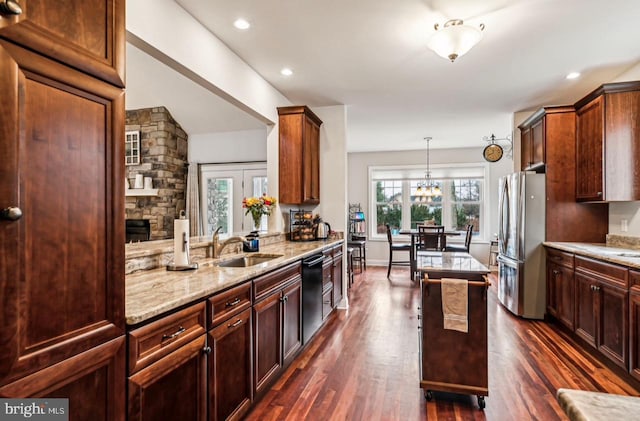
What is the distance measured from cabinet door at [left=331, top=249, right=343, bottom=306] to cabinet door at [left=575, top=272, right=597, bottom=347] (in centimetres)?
241

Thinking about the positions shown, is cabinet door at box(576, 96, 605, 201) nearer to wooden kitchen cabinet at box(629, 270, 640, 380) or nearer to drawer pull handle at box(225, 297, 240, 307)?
wooden kitchen cabinet at box(629, 270, 640, 380)

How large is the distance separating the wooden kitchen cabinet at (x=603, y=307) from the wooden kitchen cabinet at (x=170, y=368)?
115 inches

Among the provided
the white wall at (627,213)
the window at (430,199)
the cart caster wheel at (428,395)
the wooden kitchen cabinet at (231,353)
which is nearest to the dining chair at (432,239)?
the window at (430,199)

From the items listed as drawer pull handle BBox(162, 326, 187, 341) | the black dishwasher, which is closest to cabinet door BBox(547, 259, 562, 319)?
the black dishwasher

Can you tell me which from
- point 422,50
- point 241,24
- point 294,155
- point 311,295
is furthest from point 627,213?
point 241,24

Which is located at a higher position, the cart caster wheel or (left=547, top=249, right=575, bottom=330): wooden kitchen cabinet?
(left=547, top=249, right=575, bottom=330): wooden kitchen cabinet

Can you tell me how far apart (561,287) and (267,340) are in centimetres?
317

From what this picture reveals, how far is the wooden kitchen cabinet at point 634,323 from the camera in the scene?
2342mm

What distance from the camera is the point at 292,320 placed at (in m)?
2.70

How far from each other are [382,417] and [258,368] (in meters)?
0.83

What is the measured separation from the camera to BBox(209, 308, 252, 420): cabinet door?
167 cm

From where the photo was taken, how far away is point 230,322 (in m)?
1.81

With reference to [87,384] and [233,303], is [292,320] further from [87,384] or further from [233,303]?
[87,384]

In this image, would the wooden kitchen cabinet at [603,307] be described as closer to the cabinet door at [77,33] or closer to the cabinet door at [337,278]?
the cabinet door at [337,278]
